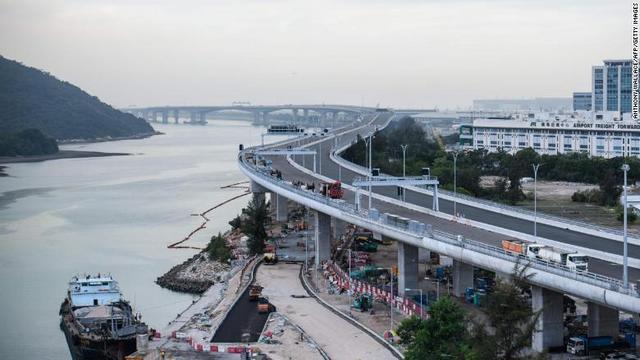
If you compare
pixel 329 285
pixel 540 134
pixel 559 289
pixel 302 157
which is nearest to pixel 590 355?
pixel 559 289

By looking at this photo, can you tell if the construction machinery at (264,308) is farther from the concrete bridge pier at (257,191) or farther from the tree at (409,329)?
the concrete bridge pier at (257,191)

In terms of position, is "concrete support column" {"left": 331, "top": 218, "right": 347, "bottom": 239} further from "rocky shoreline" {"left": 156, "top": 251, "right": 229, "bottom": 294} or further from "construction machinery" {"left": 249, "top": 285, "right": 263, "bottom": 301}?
"construction machinery" {"left": 249, "top": 285, "right": 263, "bottom": 301}

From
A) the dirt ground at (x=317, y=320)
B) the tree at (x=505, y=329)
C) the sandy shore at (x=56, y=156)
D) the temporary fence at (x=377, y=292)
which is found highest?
the tree at (x=505, y=329)

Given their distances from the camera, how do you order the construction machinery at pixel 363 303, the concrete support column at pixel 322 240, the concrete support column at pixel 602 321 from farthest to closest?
1. the concrete support column at pixel 322 240
2. the construction machinery at pixel 363 303
3. the concrete support column at pixel 602 321

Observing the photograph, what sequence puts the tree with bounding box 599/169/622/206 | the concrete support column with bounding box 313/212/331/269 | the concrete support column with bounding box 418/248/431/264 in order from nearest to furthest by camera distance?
the concrete support column with bounding box 418/248/431/264, the concrete support column with bounding box 313/212/331/269, the tree with bounding box 599/169/622/206

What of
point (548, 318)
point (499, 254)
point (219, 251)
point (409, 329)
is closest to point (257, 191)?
point (219, 251)

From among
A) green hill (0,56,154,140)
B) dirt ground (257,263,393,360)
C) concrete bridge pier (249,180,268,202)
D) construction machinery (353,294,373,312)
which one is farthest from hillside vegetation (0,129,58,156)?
construction machinery (353,294,373,312)

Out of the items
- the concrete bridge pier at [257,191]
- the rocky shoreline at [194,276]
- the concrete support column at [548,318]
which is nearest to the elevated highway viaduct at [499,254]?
the concrete support column at [548,318]
